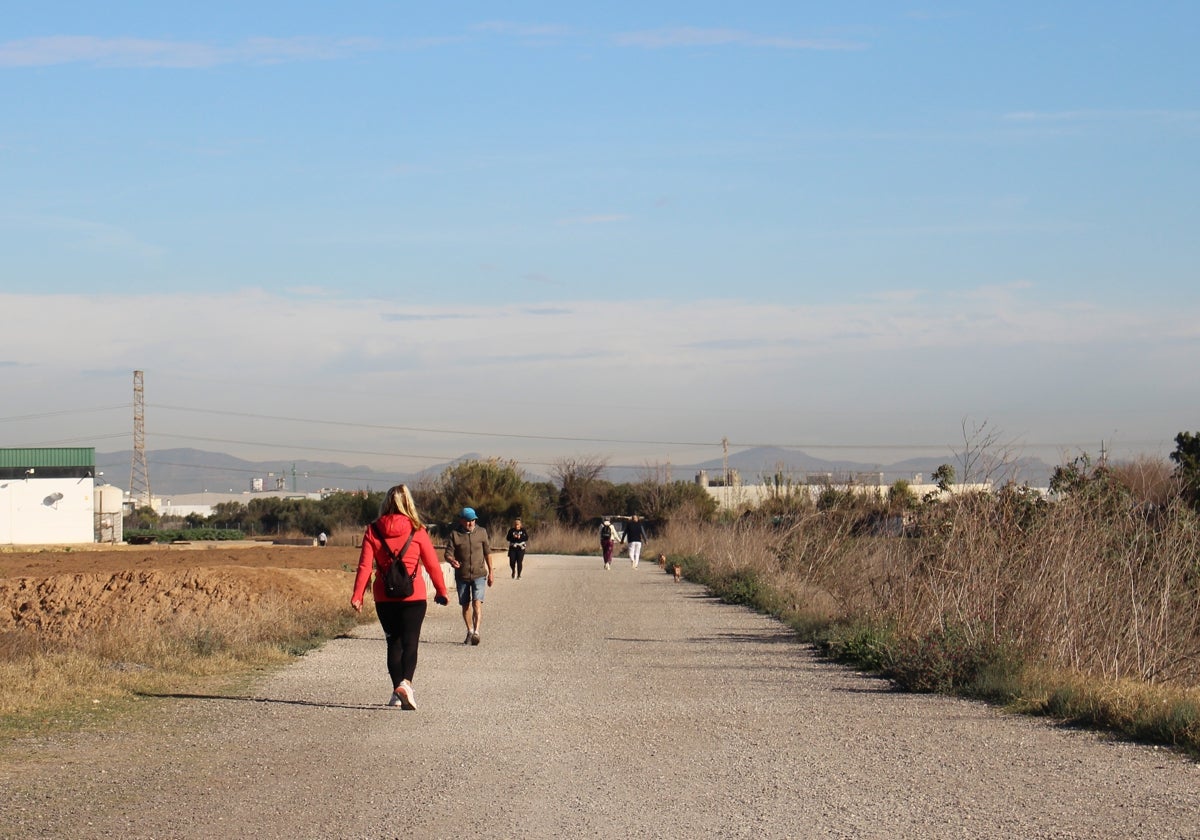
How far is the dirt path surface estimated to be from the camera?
6.72 meters

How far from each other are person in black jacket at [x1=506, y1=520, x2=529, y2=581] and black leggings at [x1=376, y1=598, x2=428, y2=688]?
2007 cm

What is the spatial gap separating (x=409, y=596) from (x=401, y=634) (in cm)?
31

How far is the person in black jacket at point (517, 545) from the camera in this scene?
32.4 m

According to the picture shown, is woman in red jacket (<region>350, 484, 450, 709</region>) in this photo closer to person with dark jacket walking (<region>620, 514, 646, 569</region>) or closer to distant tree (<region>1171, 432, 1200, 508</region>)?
distant tree (<region>1171, 432, 1200, 508</region>)

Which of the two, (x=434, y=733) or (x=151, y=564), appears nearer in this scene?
(x=434, y=733)

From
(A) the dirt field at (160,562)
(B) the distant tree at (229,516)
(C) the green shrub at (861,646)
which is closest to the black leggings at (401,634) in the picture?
(C) the green shrub at (861,646)

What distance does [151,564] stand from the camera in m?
42.4

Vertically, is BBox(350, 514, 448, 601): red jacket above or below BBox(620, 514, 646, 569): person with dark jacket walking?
above

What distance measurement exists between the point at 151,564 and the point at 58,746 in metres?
Answer: 35.1

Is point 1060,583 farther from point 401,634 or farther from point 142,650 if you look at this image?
point 142,650

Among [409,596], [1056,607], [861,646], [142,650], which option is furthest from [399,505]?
[1056,607]

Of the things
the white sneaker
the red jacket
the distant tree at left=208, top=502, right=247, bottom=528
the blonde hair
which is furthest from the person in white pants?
the distant tree at left=208, top=502, right=247, bottom=528

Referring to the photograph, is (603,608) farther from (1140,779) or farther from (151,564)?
(151,564)

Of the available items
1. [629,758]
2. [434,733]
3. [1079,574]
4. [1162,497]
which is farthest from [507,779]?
[1162,497]
